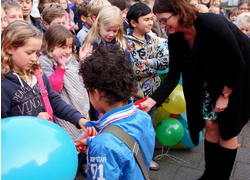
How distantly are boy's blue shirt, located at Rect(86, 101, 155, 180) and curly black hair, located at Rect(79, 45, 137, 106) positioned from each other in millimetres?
84

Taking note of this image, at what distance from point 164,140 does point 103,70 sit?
1.99 meters

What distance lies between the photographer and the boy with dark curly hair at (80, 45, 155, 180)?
1.30 m

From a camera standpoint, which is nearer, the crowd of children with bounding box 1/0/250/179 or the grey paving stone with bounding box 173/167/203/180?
the crowd of children with bounding box 1/0/250/179

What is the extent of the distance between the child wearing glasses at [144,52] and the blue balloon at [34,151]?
1756 mm

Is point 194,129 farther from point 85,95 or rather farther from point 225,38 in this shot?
point 85,95

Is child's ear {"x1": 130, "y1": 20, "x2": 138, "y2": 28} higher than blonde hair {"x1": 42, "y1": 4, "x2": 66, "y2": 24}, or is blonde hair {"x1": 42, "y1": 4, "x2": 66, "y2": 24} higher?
child's ear {"x1": 130, "y1": 20, "x2": 138, "y2": 28}

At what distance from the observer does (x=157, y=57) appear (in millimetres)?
3119

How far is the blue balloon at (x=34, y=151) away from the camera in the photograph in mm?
1146

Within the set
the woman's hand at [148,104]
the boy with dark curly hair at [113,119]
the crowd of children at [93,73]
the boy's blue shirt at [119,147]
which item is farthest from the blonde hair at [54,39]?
the boy's blue shirt at [119,147]

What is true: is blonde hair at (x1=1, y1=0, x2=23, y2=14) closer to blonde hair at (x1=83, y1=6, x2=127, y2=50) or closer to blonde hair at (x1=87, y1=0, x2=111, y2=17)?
blonde hair at (x1=83, y1=6, x2=127, y2=50)

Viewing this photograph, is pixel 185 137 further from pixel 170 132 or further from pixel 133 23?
pixel 133 23

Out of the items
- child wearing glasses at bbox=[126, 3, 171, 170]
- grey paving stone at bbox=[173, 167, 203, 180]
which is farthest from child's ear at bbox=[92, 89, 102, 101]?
grey paving stone at bbox=[173, 167, 203, 180]

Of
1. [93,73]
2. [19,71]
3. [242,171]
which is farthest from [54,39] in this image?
[242,171]

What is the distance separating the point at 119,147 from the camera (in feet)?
4.33
